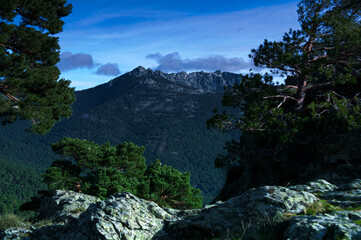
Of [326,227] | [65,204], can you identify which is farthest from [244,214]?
[65,204]

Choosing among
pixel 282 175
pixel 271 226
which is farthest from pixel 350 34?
pixel 271 226

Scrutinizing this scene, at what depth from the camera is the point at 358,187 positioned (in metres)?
8.80

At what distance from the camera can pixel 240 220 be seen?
686 cm

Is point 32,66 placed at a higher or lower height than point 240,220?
higher

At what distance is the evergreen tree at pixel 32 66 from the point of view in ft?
53.8

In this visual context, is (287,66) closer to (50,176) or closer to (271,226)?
(271,226)

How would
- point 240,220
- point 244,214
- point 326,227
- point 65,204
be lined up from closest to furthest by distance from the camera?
point 326,227 < point 240,220 < point 244,214 < point 65,204

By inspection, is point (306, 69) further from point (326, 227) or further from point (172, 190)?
point (172, 190)

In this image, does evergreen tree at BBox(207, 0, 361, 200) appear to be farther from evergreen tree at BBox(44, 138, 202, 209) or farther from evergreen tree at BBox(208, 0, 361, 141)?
evergreen tree at BBox(44, 138, 202, 209)

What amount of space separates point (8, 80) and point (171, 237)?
13893mm

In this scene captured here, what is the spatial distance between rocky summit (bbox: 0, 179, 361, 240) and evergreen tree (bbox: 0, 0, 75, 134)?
33.1ft

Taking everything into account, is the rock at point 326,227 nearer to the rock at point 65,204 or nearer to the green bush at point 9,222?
the green bush at point 9,222

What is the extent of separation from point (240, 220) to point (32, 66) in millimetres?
17406

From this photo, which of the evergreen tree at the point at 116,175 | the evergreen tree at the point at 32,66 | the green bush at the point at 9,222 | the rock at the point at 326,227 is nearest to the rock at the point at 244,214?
the rock at the point at 326,227
